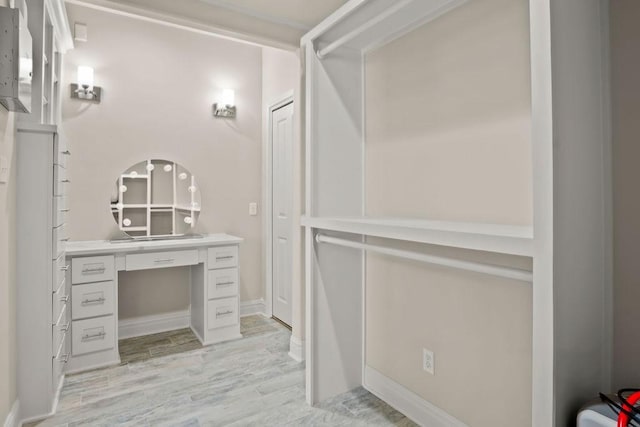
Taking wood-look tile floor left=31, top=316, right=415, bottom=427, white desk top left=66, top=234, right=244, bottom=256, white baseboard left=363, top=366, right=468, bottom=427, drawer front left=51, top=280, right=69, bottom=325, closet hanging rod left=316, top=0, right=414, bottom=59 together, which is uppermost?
closet hanging rod left=316, top=0, right=414, bottom=59

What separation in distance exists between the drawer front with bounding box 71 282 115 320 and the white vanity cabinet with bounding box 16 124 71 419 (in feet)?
1.76

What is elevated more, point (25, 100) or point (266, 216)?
point (25, 100)

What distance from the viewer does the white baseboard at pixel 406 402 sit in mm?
1827

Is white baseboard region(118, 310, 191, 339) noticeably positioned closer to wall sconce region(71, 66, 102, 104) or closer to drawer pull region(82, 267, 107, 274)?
drawer pull region(82, 267, 107, 274)

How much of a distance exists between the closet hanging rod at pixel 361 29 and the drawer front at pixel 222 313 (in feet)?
6.76

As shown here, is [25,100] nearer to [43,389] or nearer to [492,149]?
[43,389]

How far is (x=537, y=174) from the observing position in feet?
3.38

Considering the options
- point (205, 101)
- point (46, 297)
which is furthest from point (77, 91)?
point (46, 297)

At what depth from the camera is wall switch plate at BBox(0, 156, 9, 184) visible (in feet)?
5.31

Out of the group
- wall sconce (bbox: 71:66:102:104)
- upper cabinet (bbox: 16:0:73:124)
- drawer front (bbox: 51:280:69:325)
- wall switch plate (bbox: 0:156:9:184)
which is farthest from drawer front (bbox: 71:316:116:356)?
wall sconce (bbox: 71:66:102:104)

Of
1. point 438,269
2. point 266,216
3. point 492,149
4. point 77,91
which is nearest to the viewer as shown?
point 492,149

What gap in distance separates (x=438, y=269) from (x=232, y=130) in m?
2.60

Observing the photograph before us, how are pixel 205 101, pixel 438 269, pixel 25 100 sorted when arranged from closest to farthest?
pixel 25 100, pixel 438 269, pixel 205 101

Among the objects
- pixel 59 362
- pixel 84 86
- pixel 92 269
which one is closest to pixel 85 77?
pixel 84 86
